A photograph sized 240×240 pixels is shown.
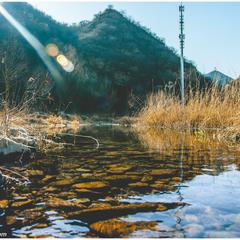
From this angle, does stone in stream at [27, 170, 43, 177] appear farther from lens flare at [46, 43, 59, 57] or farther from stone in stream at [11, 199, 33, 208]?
lens flare at [46, 43, 59, 57]

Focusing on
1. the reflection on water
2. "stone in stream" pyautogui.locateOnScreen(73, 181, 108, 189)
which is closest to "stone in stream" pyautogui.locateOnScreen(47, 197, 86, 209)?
the reflection on water

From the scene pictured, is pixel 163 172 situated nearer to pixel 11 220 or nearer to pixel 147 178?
pixel 147 178

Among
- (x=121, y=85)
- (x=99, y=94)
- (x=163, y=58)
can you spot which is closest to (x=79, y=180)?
(x=99, y=94)

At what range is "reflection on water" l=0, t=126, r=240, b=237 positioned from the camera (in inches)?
77.8

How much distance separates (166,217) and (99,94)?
2853 centimetres

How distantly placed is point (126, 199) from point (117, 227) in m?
0.56

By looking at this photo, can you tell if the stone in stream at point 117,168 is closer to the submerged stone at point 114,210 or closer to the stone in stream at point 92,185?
the stone in stream at point 92,185

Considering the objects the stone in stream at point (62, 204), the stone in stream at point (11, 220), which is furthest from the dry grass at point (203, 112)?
the stone in stream at point (11, 220)

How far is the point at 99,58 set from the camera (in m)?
38.6

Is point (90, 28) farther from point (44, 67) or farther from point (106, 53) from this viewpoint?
point (44, 67)

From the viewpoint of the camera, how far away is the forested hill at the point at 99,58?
28734 millimetres

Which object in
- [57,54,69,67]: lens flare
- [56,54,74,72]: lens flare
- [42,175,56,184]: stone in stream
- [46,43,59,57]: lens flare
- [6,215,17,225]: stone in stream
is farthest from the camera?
[46,43,59,57]: lens flare

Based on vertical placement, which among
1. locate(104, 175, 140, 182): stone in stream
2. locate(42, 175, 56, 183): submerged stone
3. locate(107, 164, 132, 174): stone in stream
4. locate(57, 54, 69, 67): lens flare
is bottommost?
locate(107, 164, 132, 174): stone in stream

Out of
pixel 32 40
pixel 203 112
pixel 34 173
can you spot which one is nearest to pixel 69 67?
pixel 32 40
